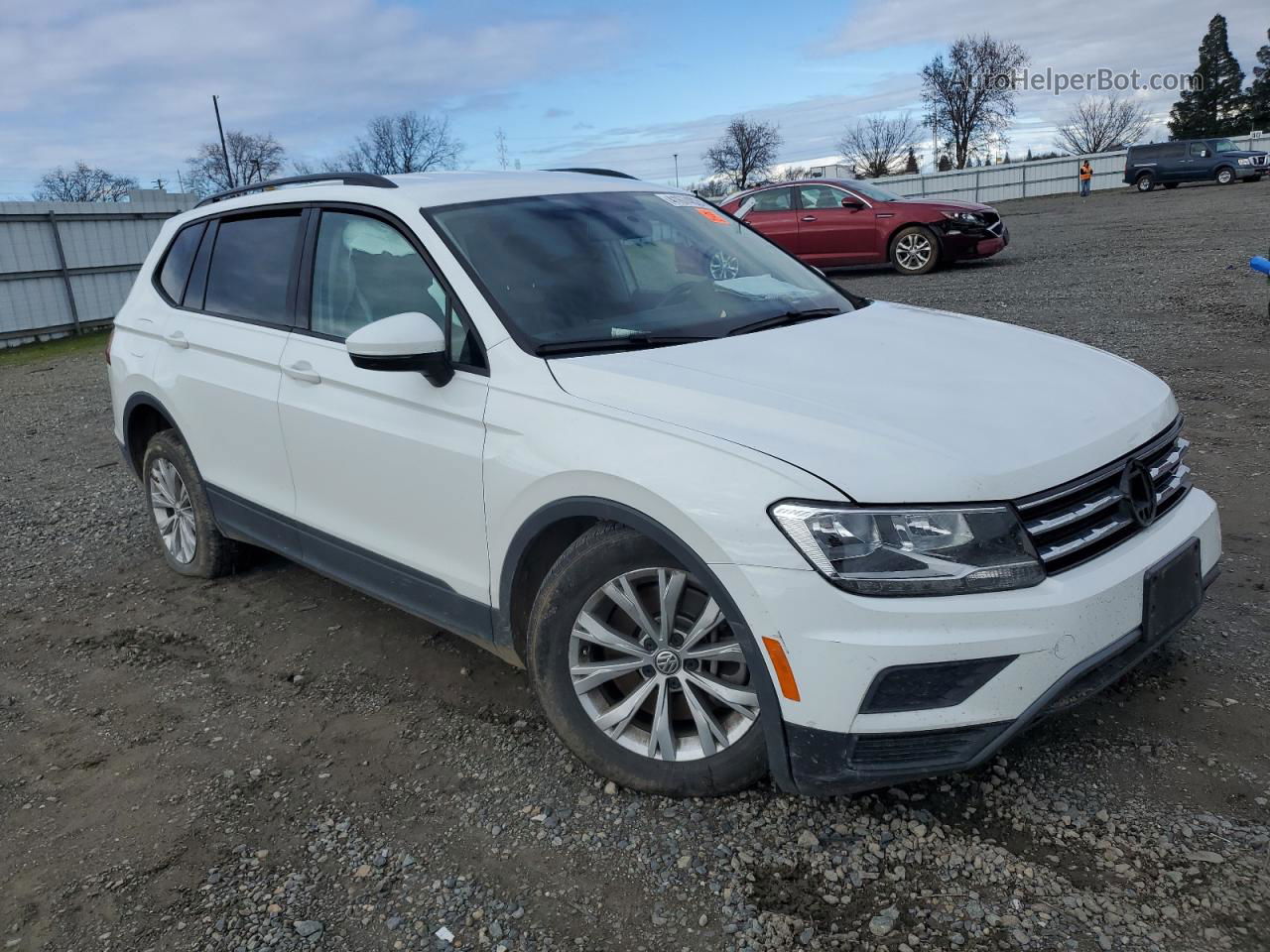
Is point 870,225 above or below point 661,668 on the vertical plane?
above

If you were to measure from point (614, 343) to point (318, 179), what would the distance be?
1.76 m

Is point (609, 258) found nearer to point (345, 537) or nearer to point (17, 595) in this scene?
point (345, 537)

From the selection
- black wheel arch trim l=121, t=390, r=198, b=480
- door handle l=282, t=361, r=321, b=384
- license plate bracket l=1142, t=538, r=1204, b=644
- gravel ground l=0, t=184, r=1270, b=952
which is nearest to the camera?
gravel ground l=0, t=184, r=1270, b=952

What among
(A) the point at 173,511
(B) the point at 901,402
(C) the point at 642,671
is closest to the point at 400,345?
(C) the point at 642,671

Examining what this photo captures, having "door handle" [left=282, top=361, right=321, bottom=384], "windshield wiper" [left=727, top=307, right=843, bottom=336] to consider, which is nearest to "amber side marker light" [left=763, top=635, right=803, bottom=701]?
"windshield wiper" [left=727, top=307, right=843, bottom=336]

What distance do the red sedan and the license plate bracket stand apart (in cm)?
1264

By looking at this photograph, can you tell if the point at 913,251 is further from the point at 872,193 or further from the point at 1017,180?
the point at 1017,180

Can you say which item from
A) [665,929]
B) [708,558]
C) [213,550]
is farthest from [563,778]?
[213,550]

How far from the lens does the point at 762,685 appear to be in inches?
101

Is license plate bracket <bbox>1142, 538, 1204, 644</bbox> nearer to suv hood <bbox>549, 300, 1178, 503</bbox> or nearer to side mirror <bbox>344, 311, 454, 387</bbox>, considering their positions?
suv hood <bbox>549, 300, 1178, 503</bbox>

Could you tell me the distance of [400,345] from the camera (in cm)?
305

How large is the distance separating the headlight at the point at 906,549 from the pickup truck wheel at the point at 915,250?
13.8 metres

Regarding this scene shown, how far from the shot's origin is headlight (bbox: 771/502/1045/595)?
239 cm

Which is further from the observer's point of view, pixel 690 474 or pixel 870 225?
pixel 870 225
